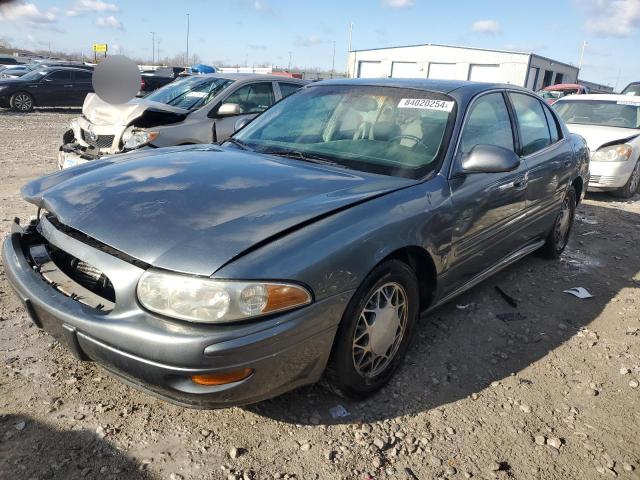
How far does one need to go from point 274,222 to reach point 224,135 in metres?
4.47

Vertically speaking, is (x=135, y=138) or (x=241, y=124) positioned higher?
(x=241, y=124)

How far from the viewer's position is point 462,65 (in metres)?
41.4

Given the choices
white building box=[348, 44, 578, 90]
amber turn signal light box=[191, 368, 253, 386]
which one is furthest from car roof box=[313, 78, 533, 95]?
white building box=[348, 44, 578, 90]

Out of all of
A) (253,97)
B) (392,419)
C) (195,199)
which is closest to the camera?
(195,199)

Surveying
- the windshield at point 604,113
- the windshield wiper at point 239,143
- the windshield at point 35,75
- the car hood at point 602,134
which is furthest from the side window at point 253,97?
the windshield at point 35,75

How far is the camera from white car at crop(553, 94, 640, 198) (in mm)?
7738

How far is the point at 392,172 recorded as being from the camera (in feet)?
9.36

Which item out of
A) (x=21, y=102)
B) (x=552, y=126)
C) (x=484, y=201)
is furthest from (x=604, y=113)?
(x=21, y=102)

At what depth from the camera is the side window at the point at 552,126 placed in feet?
14.6

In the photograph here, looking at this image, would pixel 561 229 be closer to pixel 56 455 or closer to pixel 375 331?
pixel 375 331

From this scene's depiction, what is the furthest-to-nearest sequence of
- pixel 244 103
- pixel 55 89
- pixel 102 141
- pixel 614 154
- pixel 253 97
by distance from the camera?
pixel 55 89
pixel 614 154
pixel 253 97
pixel 244 103
pixel 102 141

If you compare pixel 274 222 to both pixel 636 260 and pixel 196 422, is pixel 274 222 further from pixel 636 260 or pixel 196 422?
pixel 636 260

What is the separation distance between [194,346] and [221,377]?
0.18 m

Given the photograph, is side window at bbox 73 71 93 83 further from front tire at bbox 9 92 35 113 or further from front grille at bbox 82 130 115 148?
front grille at bbox 82 130 115 148
